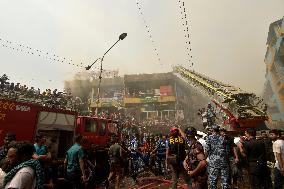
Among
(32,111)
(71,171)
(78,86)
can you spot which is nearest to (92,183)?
(32,111)

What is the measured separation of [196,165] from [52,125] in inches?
287

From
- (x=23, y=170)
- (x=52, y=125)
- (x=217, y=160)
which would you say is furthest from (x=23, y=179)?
(x=52, y=125)

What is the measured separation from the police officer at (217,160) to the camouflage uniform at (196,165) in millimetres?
1582

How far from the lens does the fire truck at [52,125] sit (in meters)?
9.08

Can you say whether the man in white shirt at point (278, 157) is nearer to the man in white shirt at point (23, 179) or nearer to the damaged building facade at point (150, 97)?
the man in white shirt at point (23, 179)

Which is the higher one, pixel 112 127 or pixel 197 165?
pixel 112 127

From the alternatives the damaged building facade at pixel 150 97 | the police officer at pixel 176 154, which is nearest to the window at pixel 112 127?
the police officer at pixel 176 154

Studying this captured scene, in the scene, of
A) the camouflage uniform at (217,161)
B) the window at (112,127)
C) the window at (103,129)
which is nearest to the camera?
the camouflage uniform at (217,161)

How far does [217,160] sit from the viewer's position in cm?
689

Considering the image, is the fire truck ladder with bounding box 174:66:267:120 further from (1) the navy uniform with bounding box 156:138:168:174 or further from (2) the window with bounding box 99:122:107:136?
(2) the window with bounding box 99:122:107:136

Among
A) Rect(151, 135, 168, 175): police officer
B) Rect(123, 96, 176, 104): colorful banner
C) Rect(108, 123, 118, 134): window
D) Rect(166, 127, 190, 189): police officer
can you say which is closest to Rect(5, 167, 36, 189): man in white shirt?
Rect(166, 127, 190, 189): police officer

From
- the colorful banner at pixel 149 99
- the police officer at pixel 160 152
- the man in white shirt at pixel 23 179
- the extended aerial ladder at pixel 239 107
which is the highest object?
the colorful banner at pixel 149 99

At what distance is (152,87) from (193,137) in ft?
164

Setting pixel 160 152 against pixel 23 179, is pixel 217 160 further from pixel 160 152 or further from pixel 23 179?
pixel 160 152
